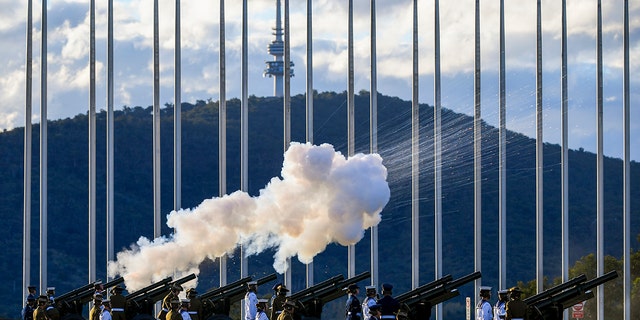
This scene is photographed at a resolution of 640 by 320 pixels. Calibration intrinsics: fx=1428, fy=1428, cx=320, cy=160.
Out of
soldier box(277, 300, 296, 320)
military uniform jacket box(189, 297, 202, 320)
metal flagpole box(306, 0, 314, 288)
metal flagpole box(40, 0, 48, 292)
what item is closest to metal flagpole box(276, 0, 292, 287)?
metal flagpole box(306, 0, 314, 288)

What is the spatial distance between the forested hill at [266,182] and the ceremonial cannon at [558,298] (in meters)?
35.5

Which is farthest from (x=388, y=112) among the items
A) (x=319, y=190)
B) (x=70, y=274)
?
(x=319, y=190)

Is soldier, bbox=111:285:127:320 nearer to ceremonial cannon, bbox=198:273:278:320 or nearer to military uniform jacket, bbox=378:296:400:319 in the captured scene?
ceremonial cannon, bbox=198:273:278:320

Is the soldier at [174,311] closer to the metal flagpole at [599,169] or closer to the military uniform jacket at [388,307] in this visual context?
the military uniform jacket at [388,307]

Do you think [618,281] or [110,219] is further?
[618,281]

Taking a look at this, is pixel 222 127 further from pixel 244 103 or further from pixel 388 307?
pixel 388 307

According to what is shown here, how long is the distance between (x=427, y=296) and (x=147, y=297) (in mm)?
7792

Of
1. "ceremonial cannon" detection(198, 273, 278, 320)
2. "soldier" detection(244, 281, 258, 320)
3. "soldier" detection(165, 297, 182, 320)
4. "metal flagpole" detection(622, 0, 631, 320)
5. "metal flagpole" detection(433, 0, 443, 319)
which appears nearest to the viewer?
"soldier" detection(165, 297, 182, 320)

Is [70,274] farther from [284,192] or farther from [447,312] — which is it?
[284,192]

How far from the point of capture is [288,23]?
4362 centimetres

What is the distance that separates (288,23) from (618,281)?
2739cm

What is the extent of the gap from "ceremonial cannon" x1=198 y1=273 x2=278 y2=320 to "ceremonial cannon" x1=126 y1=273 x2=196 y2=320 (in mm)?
1013

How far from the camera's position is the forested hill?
79438 mm

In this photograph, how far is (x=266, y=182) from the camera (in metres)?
86.7
